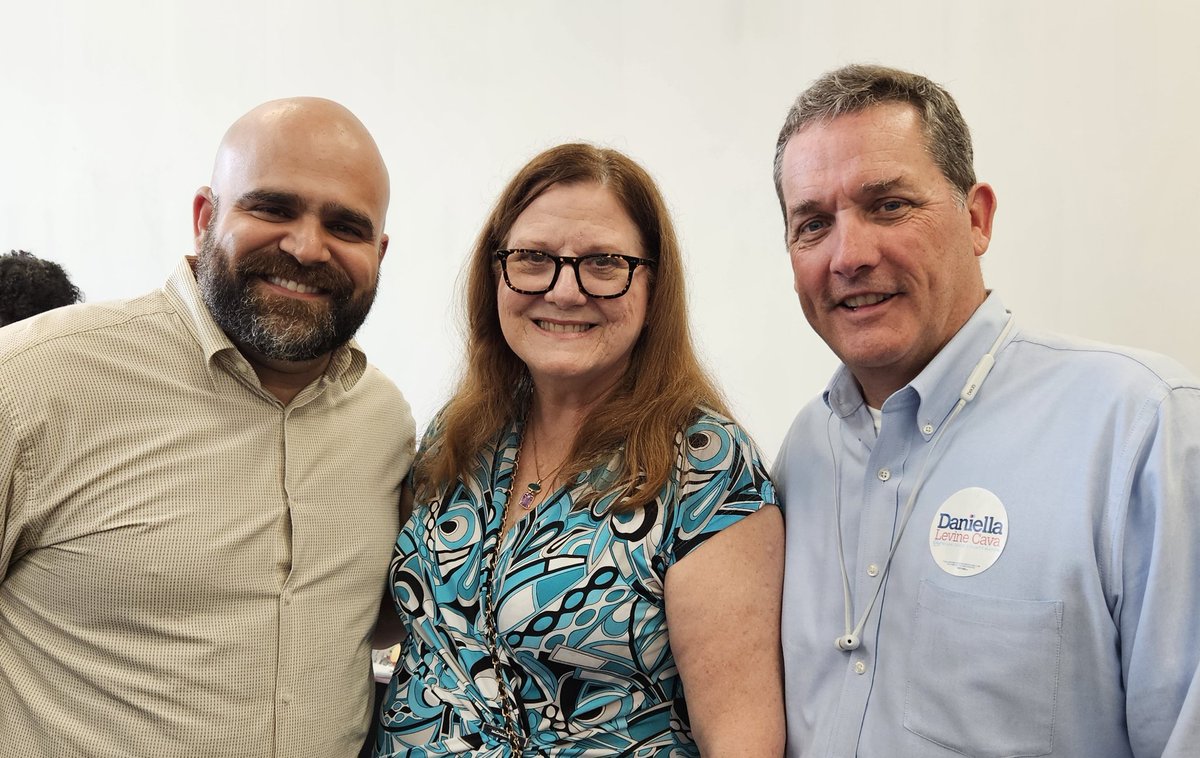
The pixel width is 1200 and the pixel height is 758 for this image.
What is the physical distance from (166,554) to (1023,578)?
51.5 inches

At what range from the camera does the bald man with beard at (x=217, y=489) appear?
1.42 m

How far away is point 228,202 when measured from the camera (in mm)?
1652

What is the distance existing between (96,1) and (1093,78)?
4025 millimetres

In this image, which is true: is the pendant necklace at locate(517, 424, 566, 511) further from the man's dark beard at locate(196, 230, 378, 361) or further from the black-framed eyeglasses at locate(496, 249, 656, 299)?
the man's dark beard at locate(196, 230, 378, 361)

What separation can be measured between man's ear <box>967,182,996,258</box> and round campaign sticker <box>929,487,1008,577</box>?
435 mm

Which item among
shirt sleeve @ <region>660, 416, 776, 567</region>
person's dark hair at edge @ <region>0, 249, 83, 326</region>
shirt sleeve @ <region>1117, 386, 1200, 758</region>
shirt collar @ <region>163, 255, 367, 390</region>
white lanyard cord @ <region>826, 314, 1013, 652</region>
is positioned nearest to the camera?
shirt sleeve @ <region>1117, 386, 1200, 758</region>

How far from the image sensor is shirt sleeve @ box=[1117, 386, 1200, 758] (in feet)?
3.59

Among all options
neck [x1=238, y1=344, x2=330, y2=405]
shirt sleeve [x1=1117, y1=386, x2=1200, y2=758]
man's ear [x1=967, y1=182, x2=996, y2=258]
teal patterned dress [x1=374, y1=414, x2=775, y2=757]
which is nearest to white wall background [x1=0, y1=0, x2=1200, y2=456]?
neck [x1=238, y1=344, x2=330, y2=405]

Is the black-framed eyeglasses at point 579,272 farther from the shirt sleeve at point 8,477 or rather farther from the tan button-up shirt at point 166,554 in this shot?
the shirt sleeve at point 8,477

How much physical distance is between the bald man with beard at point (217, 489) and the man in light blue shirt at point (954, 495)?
32.3 inches

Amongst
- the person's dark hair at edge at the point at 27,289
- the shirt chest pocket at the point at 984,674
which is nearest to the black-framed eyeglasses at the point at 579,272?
Result: the shirt chest pocket at the point at 984,674

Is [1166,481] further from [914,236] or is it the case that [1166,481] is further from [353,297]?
[353,297]

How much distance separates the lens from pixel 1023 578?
1.20 meters

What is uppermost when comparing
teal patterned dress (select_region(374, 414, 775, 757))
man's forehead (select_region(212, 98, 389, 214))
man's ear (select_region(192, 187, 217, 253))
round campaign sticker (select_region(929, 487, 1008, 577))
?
man's forehead (select_region(212, 98, 389, 214))
